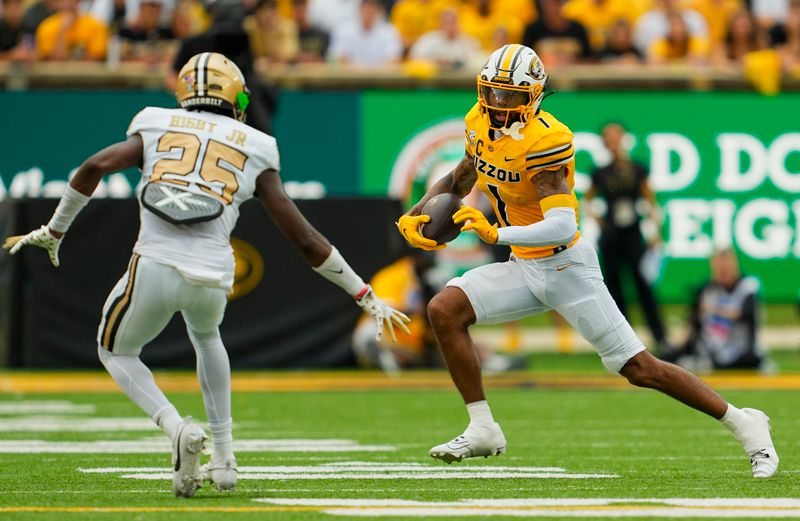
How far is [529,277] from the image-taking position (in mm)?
6922

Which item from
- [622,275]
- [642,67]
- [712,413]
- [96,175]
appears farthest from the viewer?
[642,67]

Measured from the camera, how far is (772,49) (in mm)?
16812

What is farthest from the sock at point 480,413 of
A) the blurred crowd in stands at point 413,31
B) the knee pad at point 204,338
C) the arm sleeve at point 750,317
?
the blurred crowd in stands at point 413,31

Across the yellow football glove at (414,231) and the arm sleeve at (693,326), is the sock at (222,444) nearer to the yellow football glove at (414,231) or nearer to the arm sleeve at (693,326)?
the yellow football glove at (414,231)

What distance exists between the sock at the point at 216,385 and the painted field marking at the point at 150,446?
159 cm

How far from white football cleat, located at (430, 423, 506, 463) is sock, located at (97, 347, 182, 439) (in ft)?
4.15

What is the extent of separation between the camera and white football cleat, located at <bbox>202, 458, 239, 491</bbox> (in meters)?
6.14

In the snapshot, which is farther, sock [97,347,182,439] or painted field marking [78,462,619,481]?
painted field marking [78,462,619,481]

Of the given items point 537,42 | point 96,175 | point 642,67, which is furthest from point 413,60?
point 96,175

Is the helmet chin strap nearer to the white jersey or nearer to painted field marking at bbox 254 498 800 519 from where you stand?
the white jersey

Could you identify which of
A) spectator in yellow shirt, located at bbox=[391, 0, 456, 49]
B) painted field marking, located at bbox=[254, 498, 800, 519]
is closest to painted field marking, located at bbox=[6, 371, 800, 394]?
spectator in yellow shirt, located at bbox=[391, 0, 456, 49]

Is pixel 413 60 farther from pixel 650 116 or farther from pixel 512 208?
pixel 512 208

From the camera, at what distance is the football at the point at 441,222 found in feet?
22.4

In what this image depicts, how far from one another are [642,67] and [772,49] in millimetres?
1743
